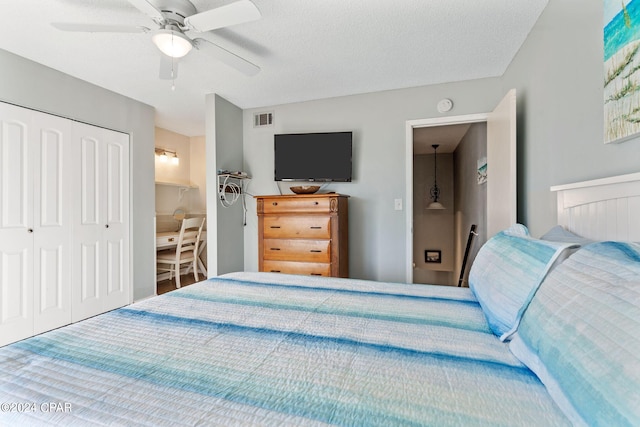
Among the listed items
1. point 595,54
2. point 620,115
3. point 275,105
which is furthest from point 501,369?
point 275,105

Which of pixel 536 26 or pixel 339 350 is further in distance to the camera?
pixel 536 26

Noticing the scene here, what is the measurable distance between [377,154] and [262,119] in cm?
148

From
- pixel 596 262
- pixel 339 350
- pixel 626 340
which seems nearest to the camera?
pixel 626 340

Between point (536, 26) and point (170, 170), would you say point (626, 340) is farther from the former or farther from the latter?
point (170, 170)

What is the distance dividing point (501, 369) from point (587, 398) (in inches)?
9.4

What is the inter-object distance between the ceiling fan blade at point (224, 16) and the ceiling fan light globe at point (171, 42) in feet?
0.30

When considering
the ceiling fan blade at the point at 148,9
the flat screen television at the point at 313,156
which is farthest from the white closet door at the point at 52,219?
the flat screen television at the point at 313,156

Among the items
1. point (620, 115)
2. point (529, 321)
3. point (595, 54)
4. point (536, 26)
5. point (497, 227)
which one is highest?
point (536, 26)

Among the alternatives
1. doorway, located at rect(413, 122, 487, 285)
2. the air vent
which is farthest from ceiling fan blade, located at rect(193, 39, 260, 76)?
doorway, located at rect(413, 122, 487, 285)

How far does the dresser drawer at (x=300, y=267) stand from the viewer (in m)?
2.79

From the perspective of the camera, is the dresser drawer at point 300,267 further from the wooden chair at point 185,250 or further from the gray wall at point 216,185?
the wooden chair at point 185,250

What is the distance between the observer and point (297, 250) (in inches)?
113

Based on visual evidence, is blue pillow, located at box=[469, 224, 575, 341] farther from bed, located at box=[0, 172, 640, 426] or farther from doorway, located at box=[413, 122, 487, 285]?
doorway, located at box=[413, 122, 487, 285]

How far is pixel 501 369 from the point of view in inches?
28.0
